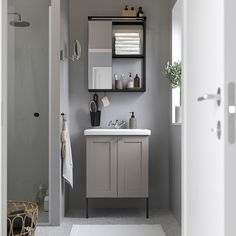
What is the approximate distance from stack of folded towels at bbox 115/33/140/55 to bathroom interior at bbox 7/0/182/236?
0.04 feet

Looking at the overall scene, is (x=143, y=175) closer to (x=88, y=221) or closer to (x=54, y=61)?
(x=88, y=221)

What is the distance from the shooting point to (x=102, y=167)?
4.48 m

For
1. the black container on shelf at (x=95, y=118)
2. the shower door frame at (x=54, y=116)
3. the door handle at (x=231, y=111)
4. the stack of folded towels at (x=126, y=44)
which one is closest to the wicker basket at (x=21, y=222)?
the shower door frame at (x=54, y=116)

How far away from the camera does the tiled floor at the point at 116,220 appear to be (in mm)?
3873

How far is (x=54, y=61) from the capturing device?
4102mm

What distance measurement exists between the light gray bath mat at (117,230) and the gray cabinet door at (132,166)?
496 millimetres

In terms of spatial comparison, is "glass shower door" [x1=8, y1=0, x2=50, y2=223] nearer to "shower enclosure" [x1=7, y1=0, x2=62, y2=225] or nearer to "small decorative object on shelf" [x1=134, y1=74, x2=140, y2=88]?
"shower enclosure" [x1=7, y1=0, x2=62, y2=225]

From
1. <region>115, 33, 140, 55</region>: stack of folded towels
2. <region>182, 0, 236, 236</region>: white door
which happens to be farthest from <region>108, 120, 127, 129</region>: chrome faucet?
<region>182, 0, 236, 236</region>: white door

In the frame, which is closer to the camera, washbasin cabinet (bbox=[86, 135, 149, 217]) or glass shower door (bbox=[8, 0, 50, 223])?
glass shower door (bbox=[8, 0, 50, 223])

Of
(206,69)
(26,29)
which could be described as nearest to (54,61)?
(26,29)

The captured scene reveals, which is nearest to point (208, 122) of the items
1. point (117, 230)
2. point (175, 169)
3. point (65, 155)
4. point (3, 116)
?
point (3, 116)

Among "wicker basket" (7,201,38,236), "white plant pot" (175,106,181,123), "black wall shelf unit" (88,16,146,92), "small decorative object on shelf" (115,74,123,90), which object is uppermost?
"black wall shelf unit" (88,16,146,92)

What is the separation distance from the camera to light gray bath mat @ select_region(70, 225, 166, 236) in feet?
12.5

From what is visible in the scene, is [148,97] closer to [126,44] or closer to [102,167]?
[126,44]
